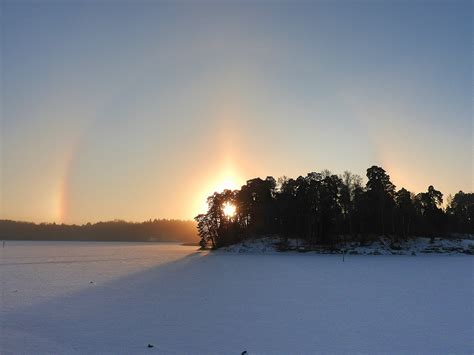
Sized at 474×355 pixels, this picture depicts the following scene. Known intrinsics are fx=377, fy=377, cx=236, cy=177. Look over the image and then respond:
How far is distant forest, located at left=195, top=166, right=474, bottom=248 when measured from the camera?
109 metres

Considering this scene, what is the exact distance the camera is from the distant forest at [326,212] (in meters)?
109

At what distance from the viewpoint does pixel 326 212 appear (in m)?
112

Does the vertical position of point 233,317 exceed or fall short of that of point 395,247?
it falls short

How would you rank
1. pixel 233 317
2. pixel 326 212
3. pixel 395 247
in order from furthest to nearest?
pixel 326 212 < pixel 395 247 < pixel 233 317

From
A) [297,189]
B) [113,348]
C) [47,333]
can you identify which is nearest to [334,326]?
[113,348]

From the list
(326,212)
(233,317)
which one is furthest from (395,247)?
(233,317)

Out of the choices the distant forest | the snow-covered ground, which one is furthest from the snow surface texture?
the snow-covered ground

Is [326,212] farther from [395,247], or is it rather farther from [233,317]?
[233,317]

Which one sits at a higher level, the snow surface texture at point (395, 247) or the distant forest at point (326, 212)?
the distant forest at point (326, 212)

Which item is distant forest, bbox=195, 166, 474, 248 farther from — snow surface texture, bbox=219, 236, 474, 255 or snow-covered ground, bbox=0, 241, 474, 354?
snow-covered ground, bbox=0, 241, 474, 354

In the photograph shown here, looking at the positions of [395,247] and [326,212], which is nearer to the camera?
[395,247]

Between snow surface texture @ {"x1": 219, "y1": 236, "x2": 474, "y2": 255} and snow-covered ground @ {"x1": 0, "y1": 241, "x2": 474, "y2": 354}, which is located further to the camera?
snow surface texture @ {"x1": 219, "y1": 236, "x2": 474, "y2": 255}

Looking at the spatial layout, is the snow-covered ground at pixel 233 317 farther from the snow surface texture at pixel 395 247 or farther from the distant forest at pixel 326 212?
the distant forest at pixel 326 212

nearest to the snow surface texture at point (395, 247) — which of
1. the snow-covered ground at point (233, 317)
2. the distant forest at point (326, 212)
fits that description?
A: the distant forest at point (326, 212)
